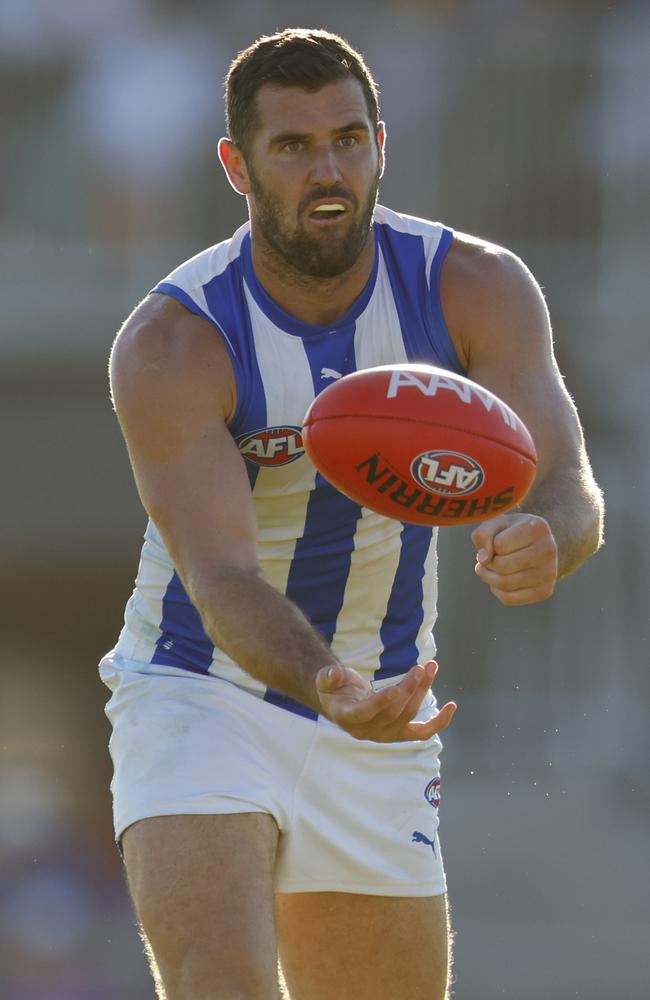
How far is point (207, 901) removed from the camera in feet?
11.9

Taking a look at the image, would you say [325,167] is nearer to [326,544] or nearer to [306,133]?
[306,133]

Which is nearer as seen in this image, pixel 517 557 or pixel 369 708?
pixel 369 708

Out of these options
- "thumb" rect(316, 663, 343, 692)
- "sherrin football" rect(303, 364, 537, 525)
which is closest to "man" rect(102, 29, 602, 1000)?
"sherrin football" rect(303, 364, 537, 525)

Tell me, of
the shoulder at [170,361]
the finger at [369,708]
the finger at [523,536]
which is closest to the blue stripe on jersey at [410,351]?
the shoulder at [170,361]

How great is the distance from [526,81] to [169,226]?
285cm

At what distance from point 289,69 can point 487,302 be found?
75cm

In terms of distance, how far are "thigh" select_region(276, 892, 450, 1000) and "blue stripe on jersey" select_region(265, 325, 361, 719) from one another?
2.21 ft

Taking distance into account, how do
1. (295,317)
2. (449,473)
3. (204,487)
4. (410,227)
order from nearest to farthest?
(449,473), (204,487), (295,317), (410,227)

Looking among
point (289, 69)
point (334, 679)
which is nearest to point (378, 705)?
point (334, 679)

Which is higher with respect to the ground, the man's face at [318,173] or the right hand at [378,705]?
the man's face at [318,173]

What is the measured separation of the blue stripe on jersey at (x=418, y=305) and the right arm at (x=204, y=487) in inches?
18.4

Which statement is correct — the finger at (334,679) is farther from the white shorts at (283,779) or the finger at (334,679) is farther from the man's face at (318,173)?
the man's face at (318,173)

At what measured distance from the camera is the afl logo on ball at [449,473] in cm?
346

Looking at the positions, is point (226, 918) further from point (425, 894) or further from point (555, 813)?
point (555, 813)
